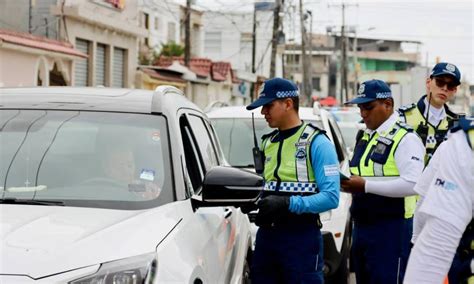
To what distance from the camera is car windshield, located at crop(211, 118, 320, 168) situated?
851 centimetres

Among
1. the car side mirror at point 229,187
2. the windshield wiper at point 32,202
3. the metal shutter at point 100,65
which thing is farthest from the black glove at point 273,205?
the metal shutter at point 100,65

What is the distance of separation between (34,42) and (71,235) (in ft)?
57.2

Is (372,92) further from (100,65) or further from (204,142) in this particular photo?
(100,65)

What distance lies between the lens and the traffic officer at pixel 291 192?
452cm

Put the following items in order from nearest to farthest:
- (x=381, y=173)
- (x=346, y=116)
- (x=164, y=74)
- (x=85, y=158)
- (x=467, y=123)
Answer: (x=467, y=123)
(x=85, y=158)
(x=381, y=173)
(x=346, y=116)
(x=164, y=74)

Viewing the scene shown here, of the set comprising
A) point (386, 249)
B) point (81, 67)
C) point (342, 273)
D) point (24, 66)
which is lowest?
point (342, 273)

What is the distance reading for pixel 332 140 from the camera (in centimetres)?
905

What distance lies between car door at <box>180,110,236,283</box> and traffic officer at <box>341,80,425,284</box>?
2.84 feet

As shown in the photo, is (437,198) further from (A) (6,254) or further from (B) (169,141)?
(B) (169,141)

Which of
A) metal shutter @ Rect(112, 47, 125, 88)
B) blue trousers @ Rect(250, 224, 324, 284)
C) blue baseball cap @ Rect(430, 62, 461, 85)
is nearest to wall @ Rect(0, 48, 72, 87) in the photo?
metal shutter @ Rect(112, 47, 125, 88)

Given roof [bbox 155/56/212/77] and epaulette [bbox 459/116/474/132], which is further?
roof [bbox 155/56/212/77]

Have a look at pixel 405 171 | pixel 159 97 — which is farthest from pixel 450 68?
pixel 159 97

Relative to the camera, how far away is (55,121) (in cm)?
431

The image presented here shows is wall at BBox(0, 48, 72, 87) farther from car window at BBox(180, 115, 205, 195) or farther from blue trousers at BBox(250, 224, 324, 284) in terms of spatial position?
blue trousers at BBox(250, 224, 324, 284)
